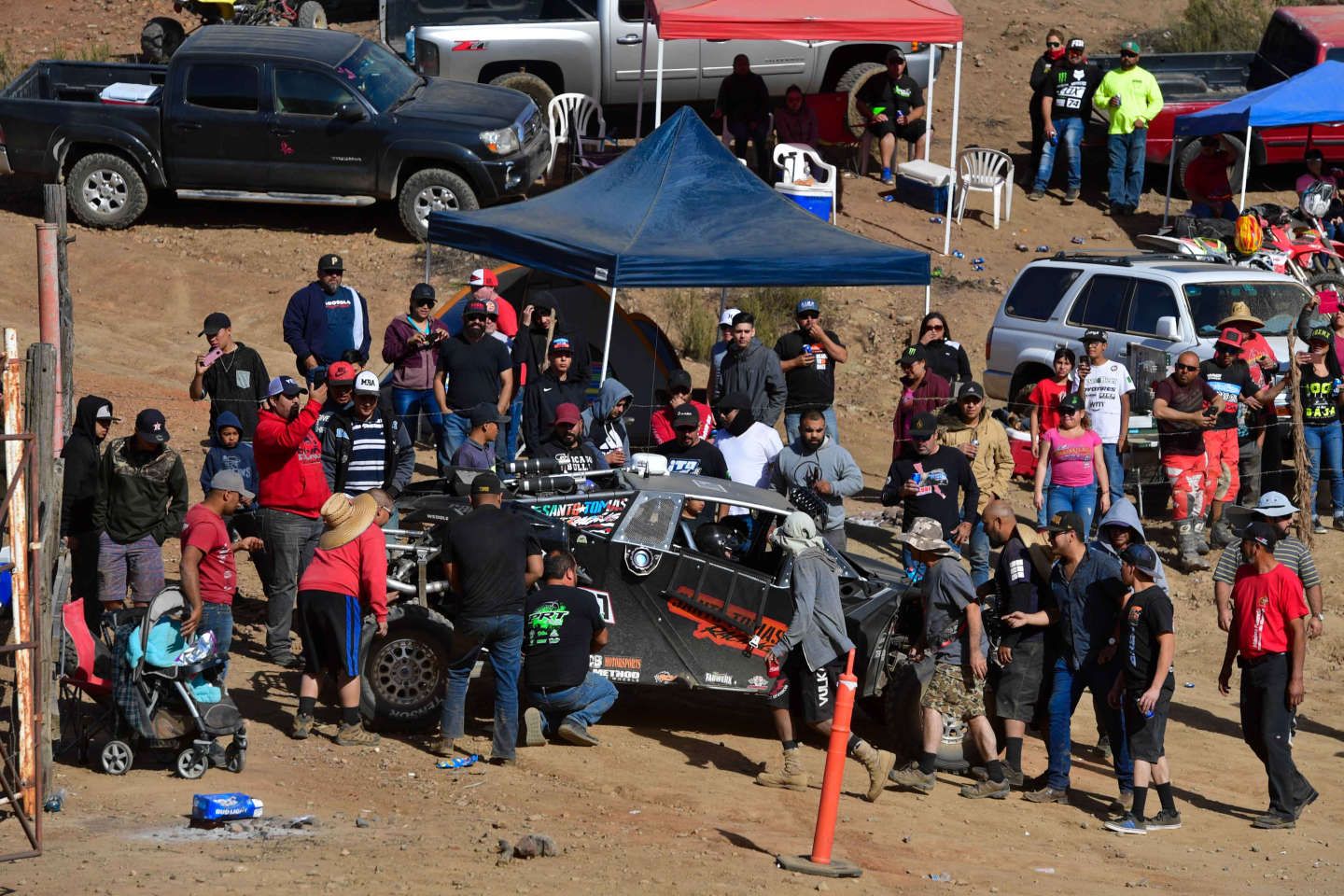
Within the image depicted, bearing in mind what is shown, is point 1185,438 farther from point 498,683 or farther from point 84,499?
point 84,499

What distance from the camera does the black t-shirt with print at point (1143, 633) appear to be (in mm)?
9773

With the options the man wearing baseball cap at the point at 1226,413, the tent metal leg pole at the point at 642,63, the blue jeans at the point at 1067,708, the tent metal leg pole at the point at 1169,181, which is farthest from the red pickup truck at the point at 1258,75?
the blue jeans at the point at 1067,708

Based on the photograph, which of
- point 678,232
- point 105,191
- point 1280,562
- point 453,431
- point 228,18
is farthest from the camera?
point 228,18

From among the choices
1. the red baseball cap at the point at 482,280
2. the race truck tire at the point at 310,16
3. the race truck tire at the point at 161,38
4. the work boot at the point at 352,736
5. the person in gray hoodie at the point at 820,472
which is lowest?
the work boot at the point at 352,736

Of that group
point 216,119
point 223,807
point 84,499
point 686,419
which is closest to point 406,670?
point 223,807

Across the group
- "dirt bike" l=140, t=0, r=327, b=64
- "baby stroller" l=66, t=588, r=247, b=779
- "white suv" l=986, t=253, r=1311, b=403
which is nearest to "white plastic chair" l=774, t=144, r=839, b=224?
"white suv" l=986, t=253, r=1311, b=403

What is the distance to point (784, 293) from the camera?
21.4m

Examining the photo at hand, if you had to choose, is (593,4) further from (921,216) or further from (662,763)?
(662,763)

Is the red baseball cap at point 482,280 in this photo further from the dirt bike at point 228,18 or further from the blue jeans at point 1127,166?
the dirt bike at point 228,18

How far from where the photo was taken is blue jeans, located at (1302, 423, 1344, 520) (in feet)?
51.1

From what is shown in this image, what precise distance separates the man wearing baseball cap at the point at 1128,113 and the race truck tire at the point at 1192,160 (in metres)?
0.70

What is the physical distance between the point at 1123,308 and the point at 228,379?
8628 mm

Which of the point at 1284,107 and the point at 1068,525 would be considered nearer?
the point at 1068,525

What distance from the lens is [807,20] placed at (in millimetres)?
20000
